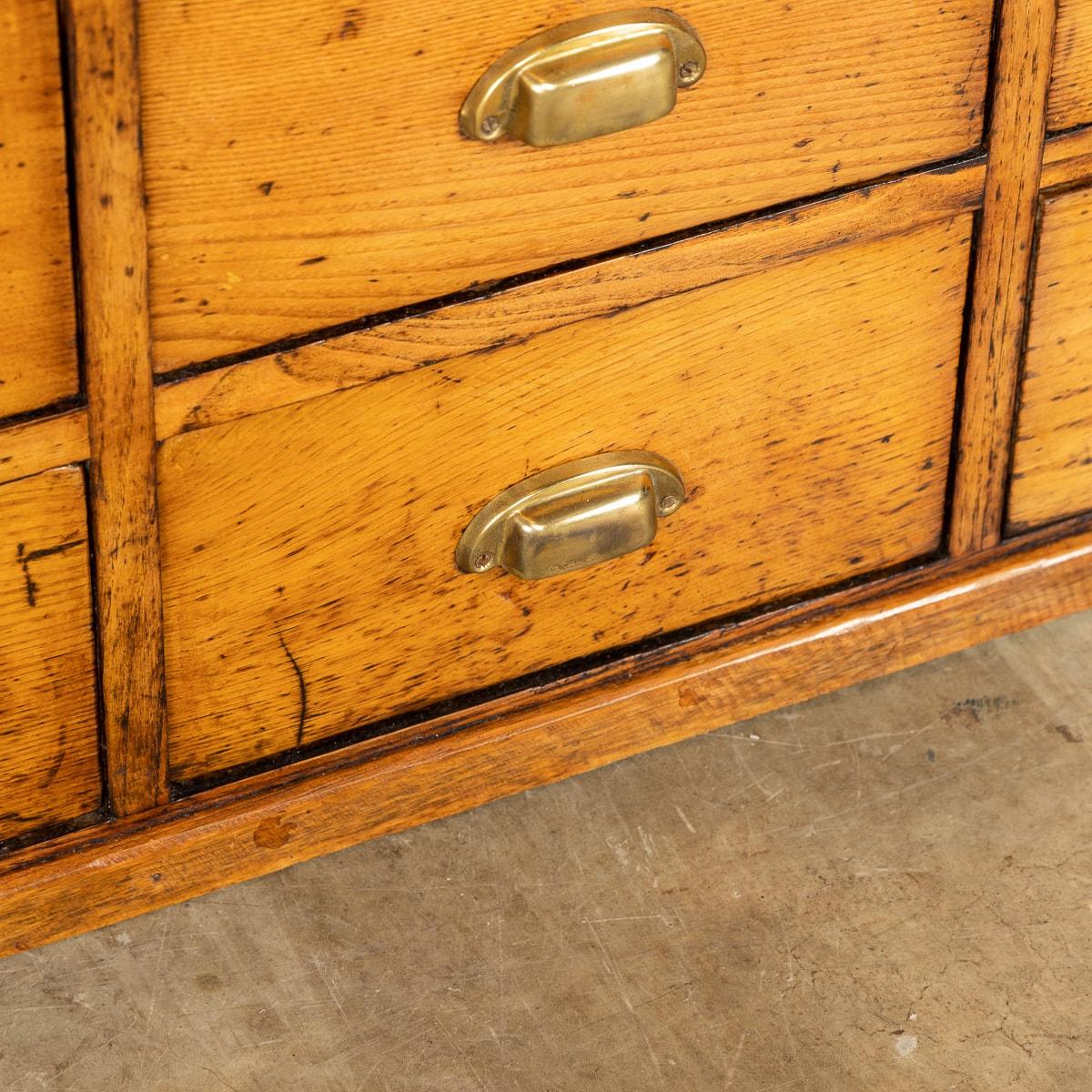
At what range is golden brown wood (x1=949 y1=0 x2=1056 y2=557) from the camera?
3.63 feet

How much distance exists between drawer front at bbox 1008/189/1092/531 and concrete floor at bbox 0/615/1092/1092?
16 cm

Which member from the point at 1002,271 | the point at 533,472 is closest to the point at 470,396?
the point at 533,472

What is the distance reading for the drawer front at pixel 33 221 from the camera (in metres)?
0.84

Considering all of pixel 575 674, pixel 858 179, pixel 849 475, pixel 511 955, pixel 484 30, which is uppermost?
pixel 484 30

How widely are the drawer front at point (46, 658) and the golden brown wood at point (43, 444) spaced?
12 millimetres

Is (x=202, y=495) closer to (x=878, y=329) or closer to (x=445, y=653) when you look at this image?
(x=445, y=653)

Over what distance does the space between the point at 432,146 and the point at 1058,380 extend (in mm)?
521

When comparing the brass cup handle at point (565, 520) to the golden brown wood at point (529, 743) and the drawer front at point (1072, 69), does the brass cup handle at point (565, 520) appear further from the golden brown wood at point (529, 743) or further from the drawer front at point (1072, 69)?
the drawer front at point (1072, 69)

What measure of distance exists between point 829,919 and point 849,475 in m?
0.29

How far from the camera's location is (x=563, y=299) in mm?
1059

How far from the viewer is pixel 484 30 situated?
950mm

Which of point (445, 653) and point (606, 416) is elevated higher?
point (606, 416)

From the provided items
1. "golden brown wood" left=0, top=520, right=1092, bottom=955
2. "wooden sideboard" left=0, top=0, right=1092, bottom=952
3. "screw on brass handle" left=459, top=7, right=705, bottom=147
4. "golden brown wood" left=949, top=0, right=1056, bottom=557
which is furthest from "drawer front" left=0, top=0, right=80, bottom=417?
"golden brown wood" left=949, top=0, right=1056, bottom=557

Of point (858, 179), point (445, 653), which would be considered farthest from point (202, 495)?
point (858, 179)
